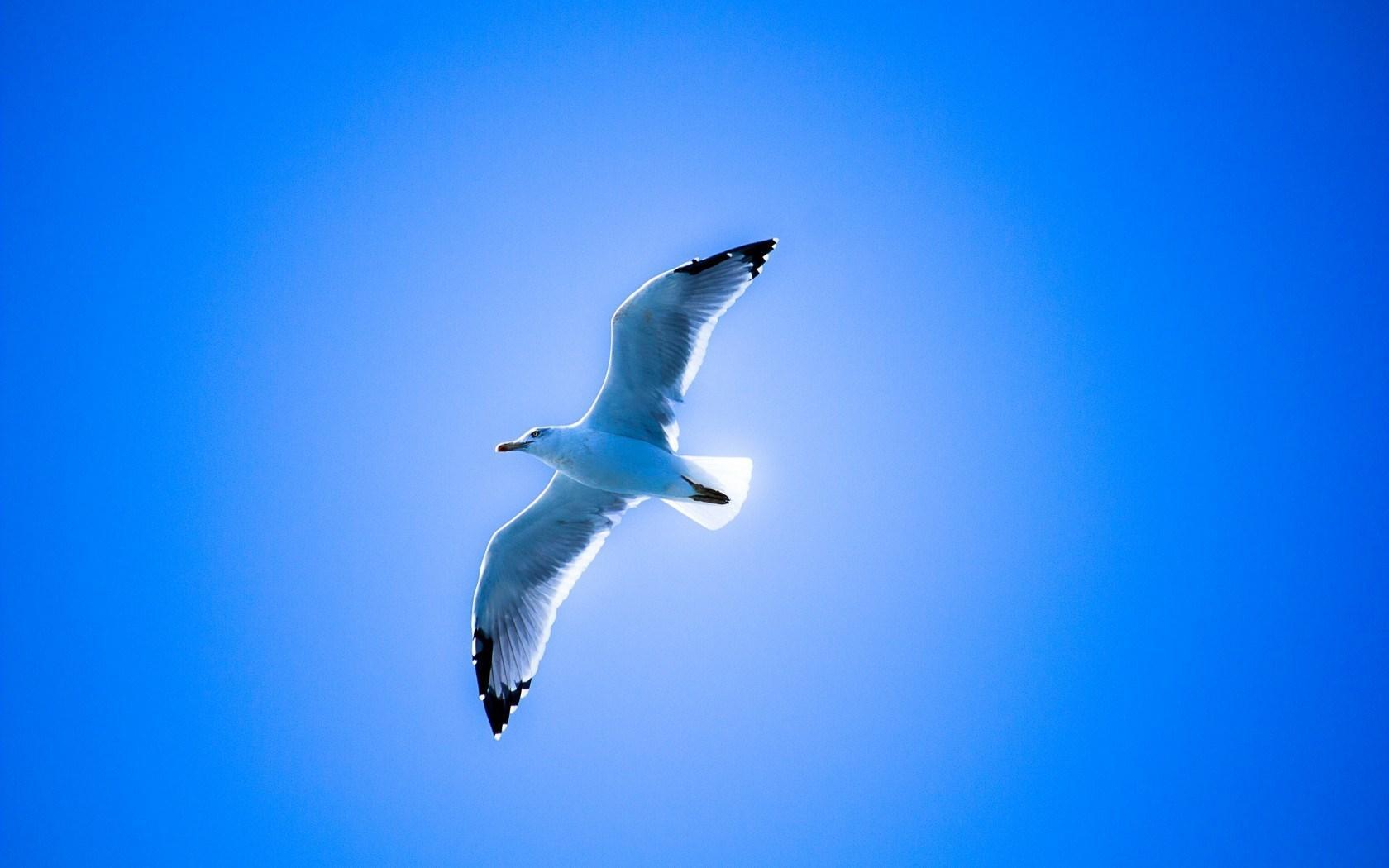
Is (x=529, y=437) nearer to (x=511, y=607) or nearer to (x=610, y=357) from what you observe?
(x=610, y=357)

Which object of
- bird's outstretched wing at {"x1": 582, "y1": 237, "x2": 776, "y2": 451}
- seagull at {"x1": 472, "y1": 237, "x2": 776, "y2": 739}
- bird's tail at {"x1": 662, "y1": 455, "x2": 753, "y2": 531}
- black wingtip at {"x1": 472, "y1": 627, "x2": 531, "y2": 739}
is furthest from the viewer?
black wingtip at {"x1": 472, "y1": 627, "x2": 531, "y2": 739}

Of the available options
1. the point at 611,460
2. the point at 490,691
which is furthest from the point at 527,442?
the point at 490,691

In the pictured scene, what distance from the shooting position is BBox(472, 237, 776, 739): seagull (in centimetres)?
639

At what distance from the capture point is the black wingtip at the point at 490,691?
704 centimetres

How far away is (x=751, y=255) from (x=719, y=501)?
159 cm

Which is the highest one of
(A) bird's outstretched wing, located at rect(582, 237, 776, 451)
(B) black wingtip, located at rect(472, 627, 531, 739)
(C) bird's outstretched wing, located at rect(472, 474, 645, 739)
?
(A) bird's outstretched wing, located at rect(582, 237, 776, 451)

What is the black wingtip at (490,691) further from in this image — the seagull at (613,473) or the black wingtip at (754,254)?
the black wingtip at (754,254)

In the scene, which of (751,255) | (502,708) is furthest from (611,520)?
(751,255)

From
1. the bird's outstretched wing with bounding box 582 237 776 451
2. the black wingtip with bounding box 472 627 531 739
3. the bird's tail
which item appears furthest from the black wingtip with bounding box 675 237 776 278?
the black wingtip with bounding box 472 627 531 739

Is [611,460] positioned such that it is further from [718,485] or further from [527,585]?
[527,585]

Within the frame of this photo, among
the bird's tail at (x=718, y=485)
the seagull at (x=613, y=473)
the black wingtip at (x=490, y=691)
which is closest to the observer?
the seagull at (x=613, y=473)

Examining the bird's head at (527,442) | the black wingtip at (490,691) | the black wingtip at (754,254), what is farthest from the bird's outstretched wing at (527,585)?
the black wingtip at (754,254)

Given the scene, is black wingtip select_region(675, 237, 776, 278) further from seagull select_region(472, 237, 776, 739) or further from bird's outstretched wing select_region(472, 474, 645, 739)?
bird's outstretched wing select_region(472, 474, 645, 739)

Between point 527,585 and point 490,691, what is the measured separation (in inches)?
30.2
